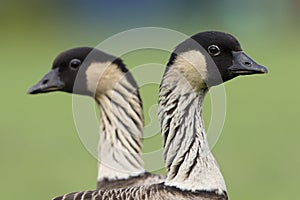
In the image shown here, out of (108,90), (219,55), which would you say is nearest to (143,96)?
(108,90)

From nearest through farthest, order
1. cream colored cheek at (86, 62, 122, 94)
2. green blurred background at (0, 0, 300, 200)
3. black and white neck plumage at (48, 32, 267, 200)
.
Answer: black and white neck plumage at (48, 32, 267, 200)
cream colored cheek at (86, 62, 122, 94)
green blurred background at (0, 0, 300, 200)

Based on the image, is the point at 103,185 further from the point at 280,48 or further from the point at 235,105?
the point at 280,48

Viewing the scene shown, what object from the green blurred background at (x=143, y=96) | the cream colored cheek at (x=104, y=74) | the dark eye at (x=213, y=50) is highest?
the dark eye at (x=213, y=50)

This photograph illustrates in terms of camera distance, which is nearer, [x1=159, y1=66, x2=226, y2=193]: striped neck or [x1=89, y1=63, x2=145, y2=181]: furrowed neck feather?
[x1=159, y1=66, x2=226, y2=193]: striped neck

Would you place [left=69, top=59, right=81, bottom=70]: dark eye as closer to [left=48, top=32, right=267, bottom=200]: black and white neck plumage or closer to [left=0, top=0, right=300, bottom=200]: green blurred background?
[left=48, top=32, right=267, bottom=200]: black and white neck plumage

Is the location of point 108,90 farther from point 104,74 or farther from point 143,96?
point 143,96

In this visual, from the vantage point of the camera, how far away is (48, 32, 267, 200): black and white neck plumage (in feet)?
18.8

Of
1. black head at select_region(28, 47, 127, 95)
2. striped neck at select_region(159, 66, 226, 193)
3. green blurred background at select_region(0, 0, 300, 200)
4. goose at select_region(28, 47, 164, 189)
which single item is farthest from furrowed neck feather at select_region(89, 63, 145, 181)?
green blurred background at select_region(0, 0, 300, 200)

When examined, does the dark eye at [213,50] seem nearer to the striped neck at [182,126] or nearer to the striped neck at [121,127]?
the striped neck at [182,126]

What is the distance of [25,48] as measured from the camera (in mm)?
33500

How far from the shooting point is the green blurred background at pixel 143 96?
11195mm

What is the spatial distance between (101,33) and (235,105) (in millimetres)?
16870

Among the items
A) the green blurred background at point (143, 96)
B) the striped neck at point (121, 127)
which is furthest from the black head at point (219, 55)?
the green blurred background at point (143, 96)

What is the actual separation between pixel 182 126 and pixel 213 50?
20.4 inches
